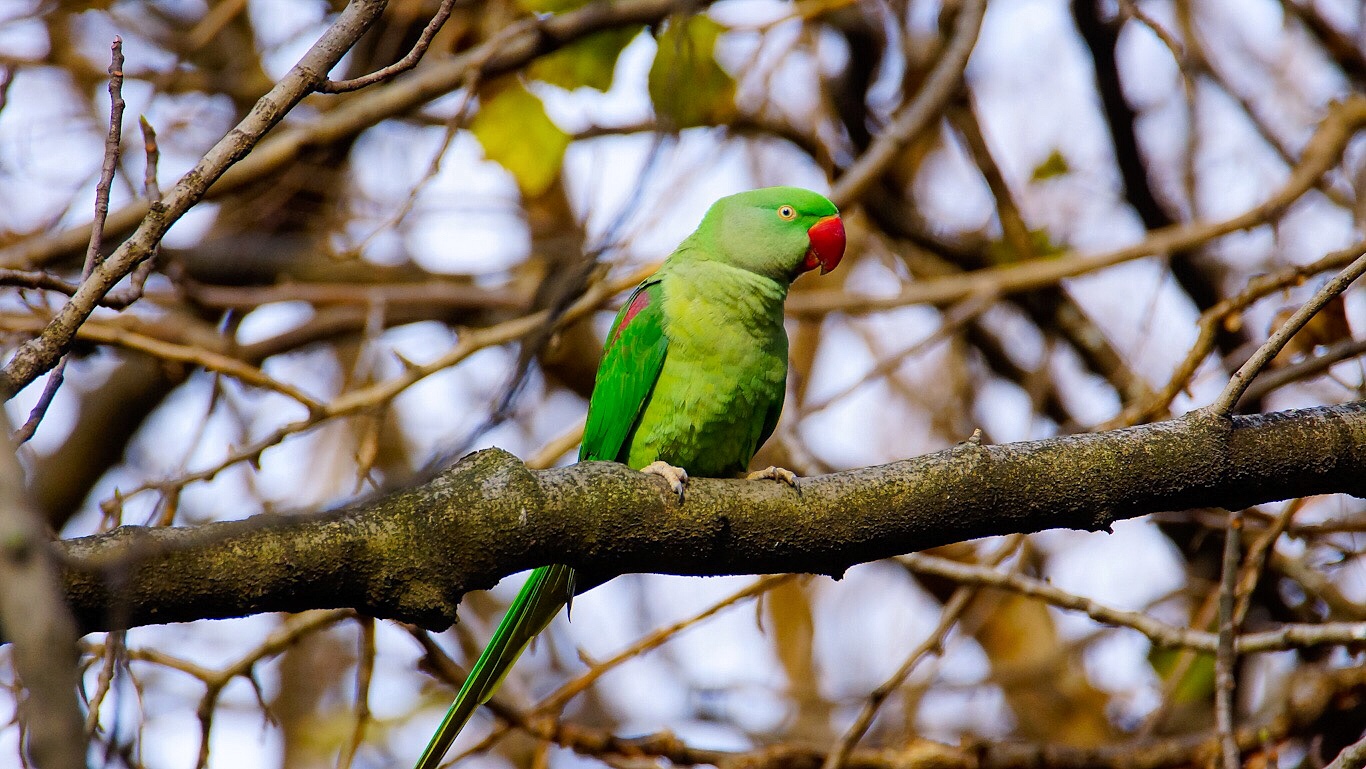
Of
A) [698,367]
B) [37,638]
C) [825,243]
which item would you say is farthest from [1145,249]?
[37,638]

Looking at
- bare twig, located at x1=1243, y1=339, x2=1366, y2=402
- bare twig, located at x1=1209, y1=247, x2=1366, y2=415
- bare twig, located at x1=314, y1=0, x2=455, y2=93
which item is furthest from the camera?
bare twig, located at x1=1243, y1=339, x2=1366, y2=402

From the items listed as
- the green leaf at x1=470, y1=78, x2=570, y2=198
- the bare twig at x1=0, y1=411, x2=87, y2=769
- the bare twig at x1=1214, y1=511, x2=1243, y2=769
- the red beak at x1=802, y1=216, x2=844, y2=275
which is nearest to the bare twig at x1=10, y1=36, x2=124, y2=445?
the bare twig at x1=0, y1=411, x2=87, y2=769

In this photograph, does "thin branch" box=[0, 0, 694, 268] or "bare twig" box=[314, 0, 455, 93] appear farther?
"thin branch" box=[0, 0, 694, 268]

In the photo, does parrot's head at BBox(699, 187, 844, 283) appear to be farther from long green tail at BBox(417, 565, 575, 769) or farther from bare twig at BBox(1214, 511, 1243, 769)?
bare twig at BBox(1214, 511, 1243, 769)

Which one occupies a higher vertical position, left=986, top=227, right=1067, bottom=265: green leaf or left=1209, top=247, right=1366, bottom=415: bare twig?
left=986, top=227, right=1067, bottom=265: green leaf

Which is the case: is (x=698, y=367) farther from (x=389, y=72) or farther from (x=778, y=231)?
(x=389, y=72)

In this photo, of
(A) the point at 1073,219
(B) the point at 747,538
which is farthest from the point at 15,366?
(A) the point at 1073,219

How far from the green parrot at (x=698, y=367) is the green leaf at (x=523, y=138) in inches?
23.3

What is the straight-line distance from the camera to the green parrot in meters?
3.27

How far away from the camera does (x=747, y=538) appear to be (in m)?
2.23

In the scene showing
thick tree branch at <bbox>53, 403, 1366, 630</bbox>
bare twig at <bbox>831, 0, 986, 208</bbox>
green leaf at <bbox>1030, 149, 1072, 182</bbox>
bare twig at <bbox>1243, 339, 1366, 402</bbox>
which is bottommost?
thick tree branch at <bbox>53, 403, 1366, 630</bbox>

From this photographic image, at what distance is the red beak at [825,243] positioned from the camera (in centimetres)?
372

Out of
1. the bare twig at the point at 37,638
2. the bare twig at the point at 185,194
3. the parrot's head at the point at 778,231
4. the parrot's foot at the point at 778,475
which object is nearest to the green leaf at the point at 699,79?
the parrot's head at the point at 778,231

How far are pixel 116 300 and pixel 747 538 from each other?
1.33 meters
